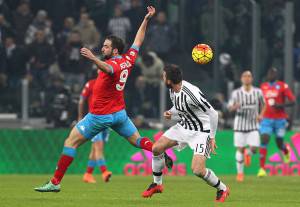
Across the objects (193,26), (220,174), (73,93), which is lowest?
(220,174)

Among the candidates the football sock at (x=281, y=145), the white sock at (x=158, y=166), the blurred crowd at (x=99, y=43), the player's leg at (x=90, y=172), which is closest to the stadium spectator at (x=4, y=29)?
the blurred crowd at (x=99, y=43)

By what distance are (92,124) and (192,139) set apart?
1.67m

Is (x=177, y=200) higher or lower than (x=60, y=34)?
lower

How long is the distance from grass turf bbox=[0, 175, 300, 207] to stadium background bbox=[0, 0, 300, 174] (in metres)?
4.39

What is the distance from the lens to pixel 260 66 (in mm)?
25281

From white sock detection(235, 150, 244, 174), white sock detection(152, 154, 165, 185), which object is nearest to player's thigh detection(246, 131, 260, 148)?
white sock detection(235, 150, 244, 174)

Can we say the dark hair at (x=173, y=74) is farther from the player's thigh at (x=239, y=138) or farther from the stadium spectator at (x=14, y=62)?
the stadium spectator at (x=14, y=62)

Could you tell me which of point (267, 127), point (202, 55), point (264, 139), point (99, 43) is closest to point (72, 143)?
point (202, 55)

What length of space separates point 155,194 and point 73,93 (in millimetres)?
9196

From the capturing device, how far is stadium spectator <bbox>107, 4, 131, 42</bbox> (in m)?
25.5

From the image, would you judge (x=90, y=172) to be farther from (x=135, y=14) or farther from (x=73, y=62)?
(x=135, y=14)

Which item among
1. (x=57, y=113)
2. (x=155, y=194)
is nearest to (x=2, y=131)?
(x=57, y=113)

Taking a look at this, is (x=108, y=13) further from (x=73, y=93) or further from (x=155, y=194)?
(x=155, y=194)

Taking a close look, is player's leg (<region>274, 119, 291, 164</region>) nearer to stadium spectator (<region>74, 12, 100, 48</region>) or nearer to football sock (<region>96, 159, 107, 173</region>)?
stadium spectator (<region>74, 12, 100, 48</region>)
